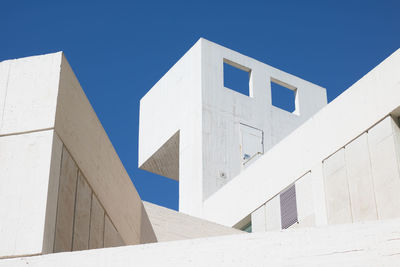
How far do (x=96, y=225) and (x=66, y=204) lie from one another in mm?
1355

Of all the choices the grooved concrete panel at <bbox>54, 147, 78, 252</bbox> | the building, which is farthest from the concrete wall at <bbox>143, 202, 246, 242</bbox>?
the grooved concrete panel at <bbox>54, 147, 78, 252</bbox>

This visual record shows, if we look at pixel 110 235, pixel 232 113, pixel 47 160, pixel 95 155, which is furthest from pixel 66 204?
pixel 232 113

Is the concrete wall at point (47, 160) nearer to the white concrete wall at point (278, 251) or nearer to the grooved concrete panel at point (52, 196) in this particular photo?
the grooved concrete panel at point (52, 196)

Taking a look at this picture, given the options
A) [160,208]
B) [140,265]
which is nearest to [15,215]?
[140,265]

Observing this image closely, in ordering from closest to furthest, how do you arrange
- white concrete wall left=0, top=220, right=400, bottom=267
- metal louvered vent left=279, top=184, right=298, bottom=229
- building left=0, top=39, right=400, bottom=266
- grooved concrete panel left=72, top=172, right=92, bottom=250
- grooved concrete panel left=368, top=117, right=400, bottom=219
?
1. white concrete wall left=0, top=220, right=400, bottom=267
2. building left=0, top=39, right=400, bottom=266
3. grooved concrete panel left=72, top=172, right=92, bottom=250
4. grooved concrete panel left=368, top=117, right=400, bottom=219
5. metal louvered vent left=279, top=184, right=298, bottom=229

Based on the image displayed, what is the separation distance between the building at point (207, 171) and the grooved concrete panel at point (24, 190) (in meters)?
0.02

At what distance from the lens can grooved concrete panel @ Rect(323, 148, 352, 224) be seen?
54.0 ft

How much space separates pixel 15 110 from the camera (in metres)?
9.38

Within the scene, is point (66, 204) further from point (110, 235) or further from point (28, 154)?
point (110, 235)

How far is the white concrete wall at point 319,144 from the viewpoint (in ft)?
52.4

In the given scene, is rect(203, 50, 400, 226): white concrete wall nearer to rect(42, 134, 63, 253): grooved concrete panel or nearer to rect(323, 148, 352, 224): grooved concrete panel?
rect(323, 148, 352, 224): grooved concrete panel

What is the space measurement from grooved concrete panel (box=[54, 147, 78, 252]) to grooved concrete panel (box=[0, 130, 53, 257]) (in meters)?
0.38

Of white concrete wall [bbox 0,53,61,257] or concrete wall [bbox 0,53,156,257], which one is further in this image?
concrete wall [bbox 0,53,156,257]

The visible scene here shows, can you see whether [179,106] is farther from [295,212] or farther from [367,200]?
[367,200]
